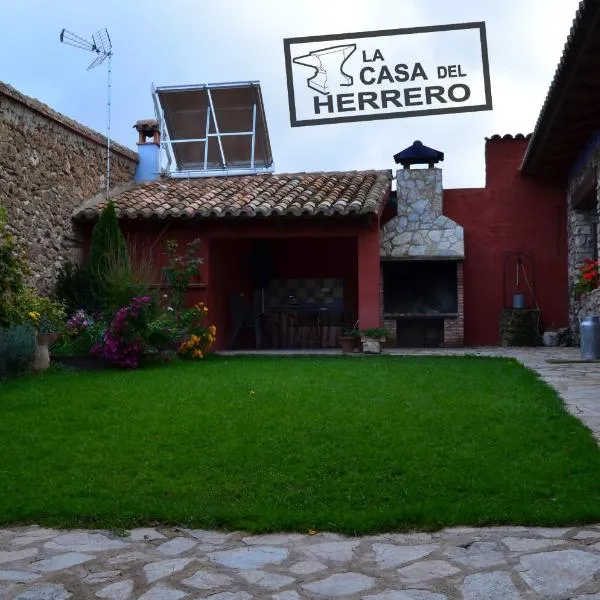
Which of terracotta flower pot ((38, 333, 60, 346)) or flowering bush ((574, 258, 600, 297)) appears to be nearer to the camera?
terracotta flower pot ((38, 333, 60, 346))

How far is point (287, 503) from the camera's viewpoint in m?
3.70

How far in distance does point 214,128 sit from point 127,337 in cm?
801

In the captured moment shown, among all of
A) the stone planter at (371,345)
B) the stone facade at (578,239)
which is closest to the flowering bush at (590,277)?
the stone facade at (578,239)

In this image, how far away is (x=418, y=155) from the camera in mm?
13781

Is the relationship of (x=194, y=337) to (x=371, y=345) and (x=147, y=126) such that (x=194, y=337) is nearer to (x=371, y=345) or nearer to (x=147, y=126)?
(x=371, y=345)

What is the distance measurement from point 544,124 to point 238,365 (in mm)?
5357

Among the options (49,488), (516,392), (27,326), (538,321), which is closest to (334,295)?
(538,321)

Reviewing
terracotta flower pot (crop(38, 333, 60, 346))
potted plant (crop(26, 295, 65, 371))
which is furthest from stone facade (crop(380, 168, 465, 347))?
terracotta flower pot (crop(38, 333, 60, 346))

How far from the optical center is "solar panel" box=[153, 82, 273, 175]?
15.8 m

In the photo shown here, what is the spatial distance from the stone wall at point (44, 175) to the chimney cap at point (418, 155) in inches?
222

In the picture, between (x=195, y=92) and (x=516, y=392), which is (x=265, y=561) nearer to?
(x=516, y=392)

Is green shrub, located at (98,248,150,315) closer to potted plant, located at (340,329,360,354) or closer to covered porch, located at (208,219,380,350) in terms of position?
covered porch, located at (208,219,380,350)

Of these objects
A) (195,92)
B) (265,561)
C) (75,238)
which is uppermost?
(195,92)

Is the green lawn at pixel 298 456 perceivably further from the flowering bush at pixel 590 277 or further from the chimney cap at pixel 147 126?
the chimney cap at pixel 147 126
